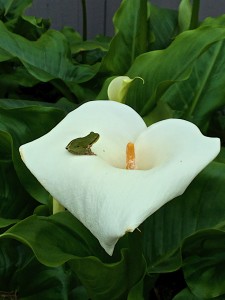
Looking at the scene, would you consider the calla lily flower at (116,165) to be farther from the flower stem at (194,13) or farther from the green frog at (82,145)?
the flower stem at (194,13)

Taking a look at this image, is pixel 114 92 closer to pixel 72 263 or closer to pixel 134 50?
pixel 72 263

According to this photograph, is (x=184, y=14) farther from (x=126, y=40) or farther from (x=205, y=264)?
(x=205, y=264)

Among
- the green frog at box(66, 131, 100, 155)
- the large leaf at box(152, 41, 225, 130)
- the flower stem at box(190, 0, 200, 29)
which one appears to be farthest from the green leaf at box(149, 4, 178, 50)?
the green frog at box(66, 131, 100, 155)

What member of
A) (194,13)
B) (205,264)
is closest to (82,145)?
(205,264)

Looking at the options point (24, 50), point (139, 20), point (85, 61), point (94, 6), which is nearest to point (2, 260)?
point (24, 50)

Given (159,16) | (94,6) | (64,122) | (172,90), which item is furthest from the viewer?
(94,6)

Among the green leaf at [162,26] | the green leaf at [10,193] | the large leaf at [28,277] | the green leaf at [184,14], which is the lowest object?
the large leaf at [28,277]

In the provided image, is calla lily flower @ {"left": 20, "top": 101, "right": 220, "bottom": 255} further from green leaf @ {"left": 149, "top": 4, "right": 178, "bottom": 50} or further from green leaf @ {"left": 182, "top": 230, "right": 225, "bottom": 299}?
green leaf @ {"left": 149, "top": 4, "right": 178, "bottom": 50}

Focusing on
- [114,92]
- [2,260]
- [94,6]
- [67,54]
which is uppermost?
[114,92]

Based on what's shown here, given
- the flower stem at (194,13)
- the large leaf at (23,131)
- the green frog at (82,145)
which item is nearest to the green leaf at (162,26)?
the flower stem at (194,13)
